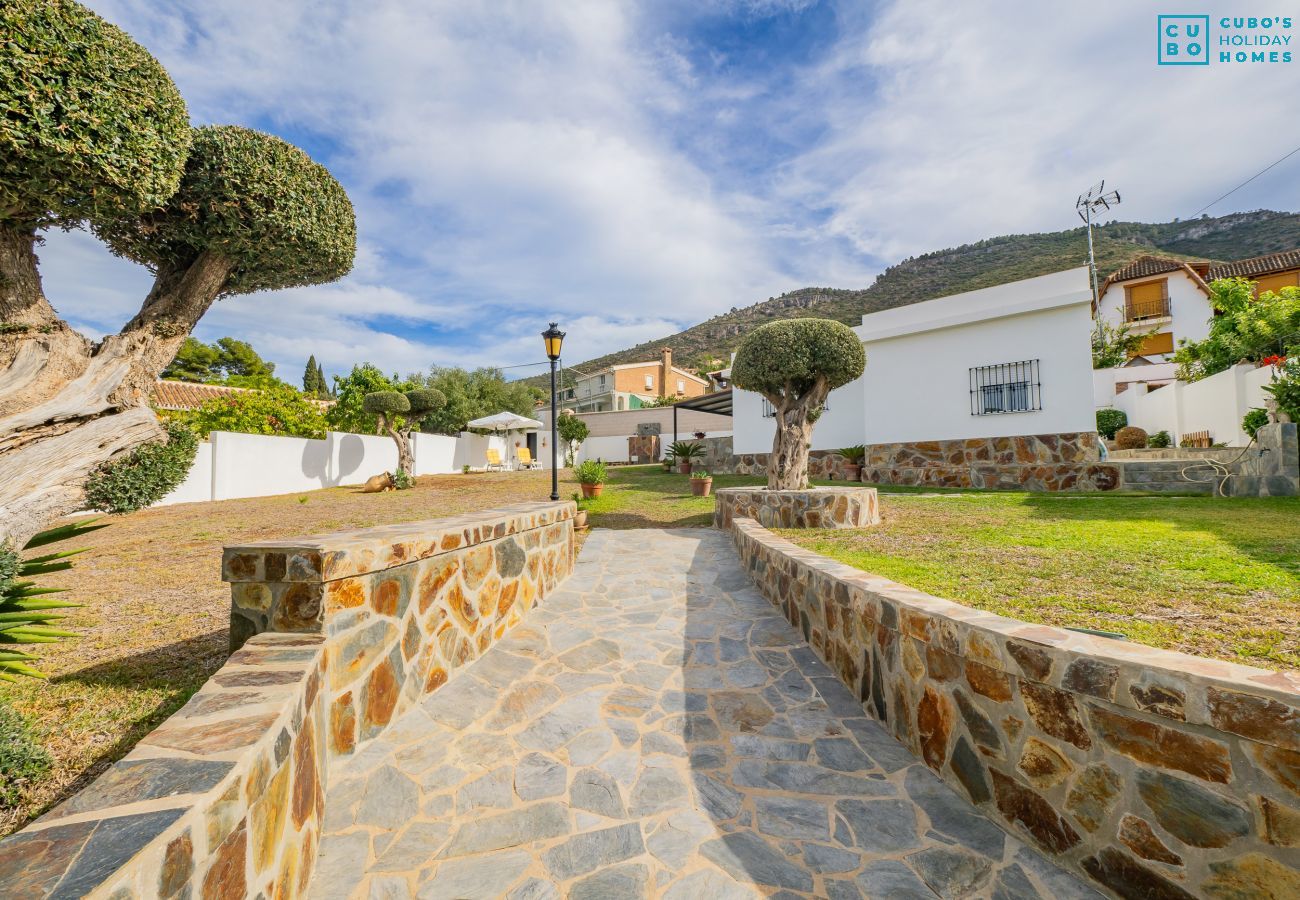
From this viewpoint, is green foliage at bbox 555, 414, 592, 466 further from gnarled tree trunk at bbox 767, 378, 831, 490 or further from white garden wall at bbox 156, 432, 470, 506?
gnarled tree trunk at bbox 767, 378, 831, 490

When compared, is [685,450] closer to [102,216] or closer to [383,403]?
[383,403]

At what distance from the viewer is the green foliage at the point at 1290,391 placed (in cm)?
746

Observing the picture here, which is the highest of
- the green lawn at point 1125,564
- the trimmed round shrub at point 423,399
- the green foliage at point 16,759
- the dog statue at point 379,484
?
the trimmed round shrub at point 423,399

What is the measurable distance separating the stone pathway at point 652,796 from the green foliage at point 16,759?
969 mm

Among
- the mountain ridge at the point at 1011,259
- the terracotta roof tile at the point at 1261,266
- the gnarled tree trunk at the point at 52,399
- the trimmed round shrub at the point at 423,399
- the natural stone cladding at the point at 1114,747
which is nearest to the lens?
the natural stone cladding at the point at 1114,747

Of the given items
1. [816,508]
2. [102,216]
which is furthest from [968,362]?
[102,216]

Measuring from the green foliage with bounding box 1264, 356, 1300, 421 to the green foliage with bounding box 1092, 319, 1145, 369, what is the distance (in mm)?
20002

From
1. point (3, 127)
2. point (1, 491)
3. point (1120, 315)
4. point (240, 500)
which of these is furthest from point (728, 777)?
point (1120, 315)

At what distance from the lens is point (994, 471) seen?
1091 cm

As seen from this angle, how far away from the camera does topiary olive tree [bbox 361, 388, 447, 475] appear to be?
1470 centimetres

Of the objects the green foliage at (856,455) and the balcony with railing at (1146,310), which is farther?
the balcony with railing at (1146,310)

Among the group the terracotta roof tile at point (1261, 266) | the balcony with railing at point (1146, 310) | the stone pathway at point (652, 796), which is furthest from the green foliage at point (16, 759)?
the terracotta roof tile at point (1261, 266)

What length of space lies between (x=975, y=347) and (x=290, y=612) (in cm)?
1311

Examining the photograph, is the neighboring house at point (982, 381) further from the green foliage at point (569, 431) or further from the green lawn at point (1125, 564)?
the green foliage at point (569, 431)
